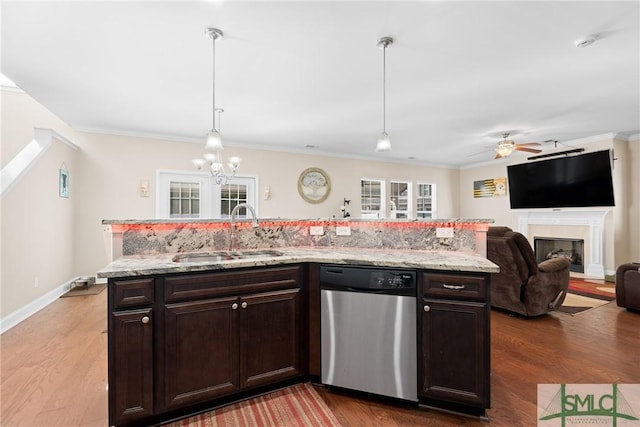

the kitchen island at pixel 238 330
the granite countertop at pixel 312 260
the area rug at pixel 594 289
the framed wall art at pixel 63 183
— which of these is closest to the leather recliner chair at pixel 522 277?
the area rug at pixel 594 289

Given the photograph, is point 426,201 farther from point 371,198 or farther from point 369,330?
point 369,330

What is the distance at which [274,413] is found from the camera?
6.00 ft

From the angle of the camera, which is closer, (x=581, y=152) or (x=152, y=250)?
(x=152, y=250)

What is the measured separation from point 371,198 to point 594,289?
14.4ft

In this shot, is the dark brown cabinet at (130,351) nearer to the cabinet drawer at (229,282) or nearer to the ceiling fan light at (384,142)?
the cabinet drawer at (229,282)

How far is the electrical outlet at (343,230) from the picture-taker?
2.60 meters

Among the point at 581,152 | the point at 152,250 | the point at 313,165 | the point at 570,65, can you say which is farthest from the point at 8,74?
the point at 581,152

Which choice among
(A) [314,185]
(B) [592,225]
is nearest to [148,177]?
(A) [314,185]

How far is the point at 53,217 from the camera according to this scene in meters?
4.10

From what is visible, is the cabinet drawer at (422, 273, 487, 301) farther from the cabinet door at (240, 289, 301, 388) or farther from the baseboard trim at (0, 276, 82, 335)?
the baseboard trim at (0, 276, 82, 335)

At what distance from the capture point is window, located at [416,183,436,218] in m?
8.25

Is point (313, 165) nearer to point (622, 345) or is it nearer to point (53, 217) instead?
point (53, 217)

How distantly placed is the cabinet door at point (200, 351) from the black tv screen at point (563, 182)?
641cm

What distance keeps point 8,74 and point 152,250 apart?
2.61m
